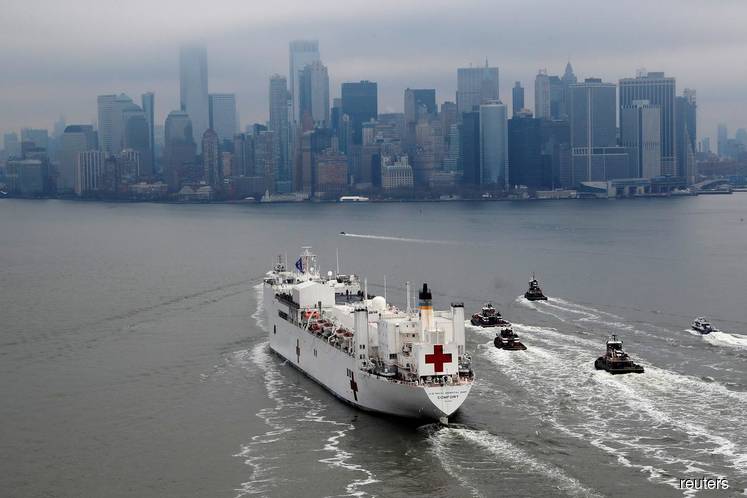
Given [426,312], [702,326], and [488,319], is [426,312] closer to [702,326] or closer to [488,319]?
A: [488,319]

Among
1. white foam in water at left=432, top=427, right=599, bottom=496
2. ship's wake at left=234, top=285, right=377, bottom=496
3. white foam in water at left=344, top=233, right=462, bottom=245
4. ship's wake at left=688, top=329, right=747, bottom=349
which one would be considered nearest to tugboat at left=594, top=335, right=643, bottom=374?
ship's wake at left=688, top=329, right=747, bottom=349

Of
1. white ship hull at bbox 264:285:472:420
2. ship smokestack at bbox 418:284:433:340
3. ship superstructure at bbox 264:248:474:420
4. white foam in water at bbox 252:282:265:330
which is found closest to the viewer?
white ship hull at bbox 264:285:472:420

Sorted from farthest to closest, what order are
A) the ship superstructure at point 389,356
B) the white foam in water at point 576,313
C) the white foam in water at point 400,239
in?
1. the white foam in water at point 400,239
2. the white foam in water at point 576,313
3. the ship superstructure at point 389,356

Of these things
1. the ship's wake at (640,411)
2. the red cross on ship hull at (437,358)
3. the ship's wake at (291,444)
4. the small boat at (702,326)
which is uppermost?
the red cross on ship hull at (437,358)

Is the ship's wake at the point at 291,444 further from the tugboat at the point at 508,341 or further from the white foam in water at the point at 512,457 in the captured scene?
the tugboat at the point at 508,341

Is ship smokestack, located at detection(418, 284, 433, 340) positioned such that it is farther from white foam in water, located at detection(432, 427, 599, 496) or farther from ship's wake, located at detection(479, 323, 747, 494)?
ship's wake, located at detection(479, 323, 747, 494)

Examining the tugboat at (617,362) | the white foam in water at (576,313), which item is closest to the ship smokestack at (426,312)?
the tugboat at (617,362)

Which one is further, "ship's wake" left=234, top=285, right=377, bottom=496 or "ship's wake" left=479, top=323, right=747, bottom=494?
"ship's wake" left=479, top=323, right=747, bottom=494
